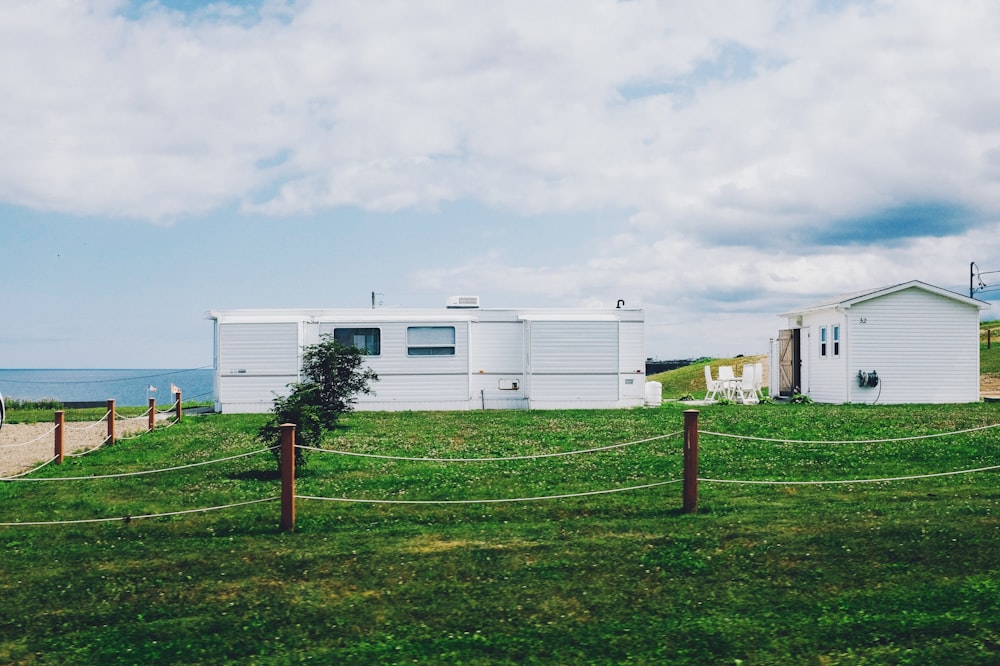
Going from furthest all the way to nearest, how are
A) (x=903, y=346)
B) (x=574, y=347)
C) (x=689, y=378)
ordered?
(x=689, y=378)
(x=903, y=346)
(x=574, y=347)

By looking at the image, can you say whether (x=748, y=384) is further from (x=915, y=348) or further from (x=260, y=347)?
(x=260, y=347)

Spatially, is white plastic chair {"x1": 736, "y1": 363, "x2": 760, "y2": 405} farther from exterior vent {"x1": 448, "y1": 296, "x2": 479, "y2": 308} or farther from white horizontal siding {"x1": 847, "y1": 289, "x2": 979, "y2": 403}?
exterior vent {"x1": 448, "y1": 296, "x2": 479, "y2": 308}

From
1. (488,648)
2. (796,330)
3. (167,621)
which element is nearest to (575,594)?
(488,648)

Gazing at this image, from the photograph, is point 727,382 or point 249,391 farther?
point 727,382

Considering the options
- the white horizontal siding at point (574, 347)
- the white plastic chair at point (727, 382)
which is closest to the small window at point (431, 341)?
the white horizontal siding at point (574, 347)

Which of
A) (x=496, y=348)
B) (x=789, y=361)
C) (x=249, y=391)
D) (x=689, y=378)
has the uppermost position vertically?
(x=496, y=348)

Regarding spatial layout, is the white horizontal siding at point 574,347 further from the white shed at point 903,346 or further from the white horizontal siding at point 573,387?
the white shed at point 903,346

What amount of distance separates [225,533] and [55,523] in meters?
2.22

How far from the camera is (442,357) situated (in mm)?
24812

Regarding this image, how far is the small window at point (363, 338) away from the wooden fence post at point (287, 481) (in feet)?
49.9

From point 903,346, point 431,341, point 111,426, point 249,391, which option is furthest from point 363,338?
point 903,346

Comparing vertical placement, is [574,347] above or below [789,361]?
above

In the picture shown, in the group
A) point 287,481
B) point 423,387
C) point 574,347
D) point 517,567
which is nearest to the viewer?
point 517,567

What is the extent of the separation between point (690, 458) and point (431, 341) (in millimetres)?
15523
